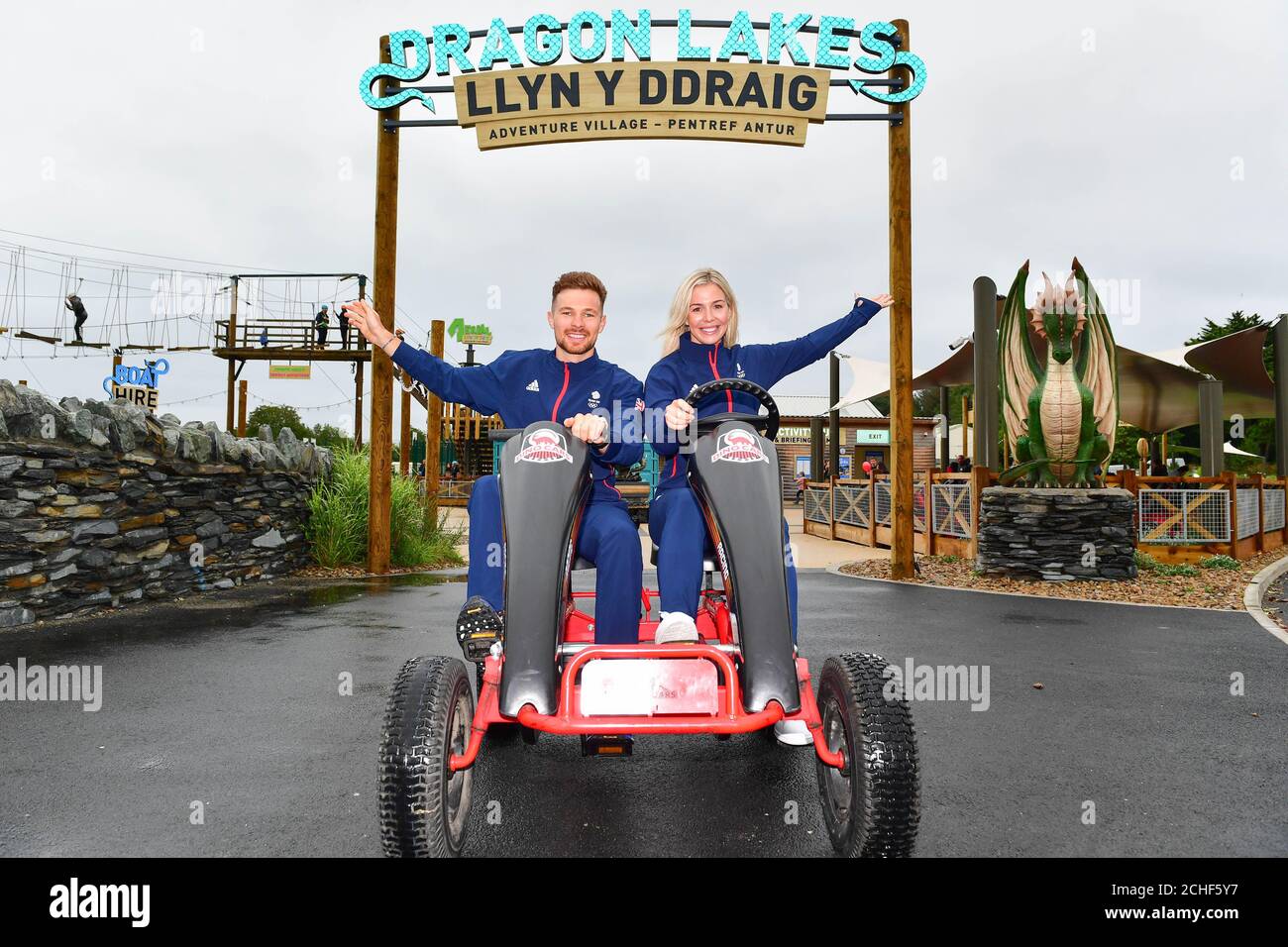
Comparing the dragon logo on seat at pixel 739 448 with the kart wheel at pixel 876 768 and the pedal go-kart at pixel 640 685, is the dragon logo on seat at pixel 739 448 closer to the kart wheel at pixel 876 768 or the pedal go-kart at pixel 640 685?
the pedal go-kart at pixel 640 685

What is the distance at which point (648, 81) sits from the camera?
7945mm

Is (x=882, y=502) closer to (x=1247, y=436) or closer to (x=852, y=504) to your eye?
(x=852, y=504)

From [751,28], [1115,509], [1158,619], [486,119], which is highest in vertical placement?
[751,28]

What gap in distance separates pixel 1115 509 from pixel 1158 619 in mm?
2024

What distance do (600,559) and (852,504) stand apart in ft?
40.0

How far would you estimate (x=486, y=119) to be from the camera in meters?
8.03

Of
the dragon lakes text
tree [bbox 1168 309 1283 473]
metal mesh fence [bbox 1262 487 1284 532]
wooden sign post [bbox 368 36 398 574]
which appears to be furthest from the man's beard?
tree [bbox 1168 309 1283 473]

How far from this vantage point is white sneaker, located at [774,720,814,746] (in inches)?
82.6

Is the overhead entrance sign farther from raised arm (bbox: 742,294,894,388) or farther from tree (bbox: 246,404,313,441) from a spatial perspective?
tree (bbox: 246,404,313,441)

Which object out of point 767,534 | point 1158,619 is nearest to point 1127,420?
point 1158,619

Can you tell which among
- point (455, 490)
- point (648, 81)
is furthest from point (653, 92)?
point (455, 490)

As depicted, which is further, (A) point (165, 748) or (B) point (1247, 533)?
(B) point (1247, 533)
